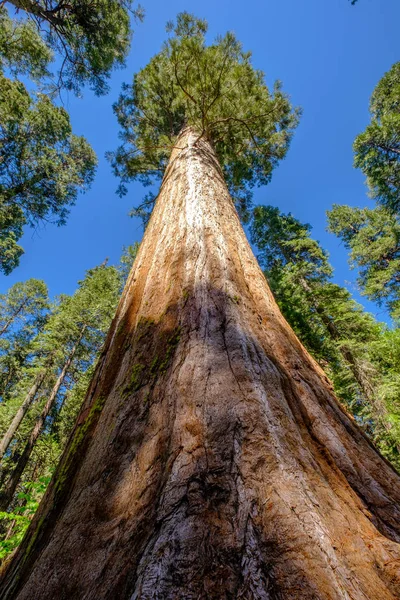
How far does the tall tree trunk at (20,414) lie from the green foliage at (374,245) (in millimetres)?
16181

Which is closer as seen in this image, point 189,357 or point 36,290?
point 189,357

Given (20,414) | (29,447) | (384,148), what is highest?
(384,148)

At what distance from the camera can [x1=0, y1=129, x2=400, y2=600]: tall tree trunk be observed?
665 millimetres

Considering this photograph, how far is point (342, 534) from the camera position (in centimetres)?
77

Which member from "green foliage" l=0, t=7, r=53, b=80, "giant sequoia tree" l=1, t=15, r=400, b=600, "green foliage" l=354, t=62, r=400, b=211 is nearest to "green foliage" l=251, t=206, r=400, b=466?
"green foliage" l=354, t=62, r=400, b=211

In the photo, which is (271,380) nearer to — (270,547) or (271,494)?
(271,494)

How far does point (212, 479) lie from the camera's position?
0.84m

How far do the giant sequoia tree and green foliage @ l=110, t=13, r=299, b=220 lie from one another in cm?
701

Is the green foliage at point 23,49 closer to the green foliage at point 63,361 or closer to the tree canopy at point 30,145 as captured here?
the tree canopy at point 30,145

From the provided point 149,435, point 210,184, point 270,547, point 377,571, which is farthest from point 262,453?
point 210,184

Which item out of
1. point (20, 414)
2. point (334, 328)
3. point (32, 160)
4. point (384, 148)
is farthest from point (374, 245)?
point (20, 414)

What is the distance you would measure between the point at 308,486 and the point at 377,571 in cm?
22

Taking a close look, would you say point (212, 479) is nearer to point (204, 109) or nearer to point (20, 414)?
point (204, 109)

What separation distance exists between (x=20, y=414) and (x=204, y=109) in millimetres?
14601
